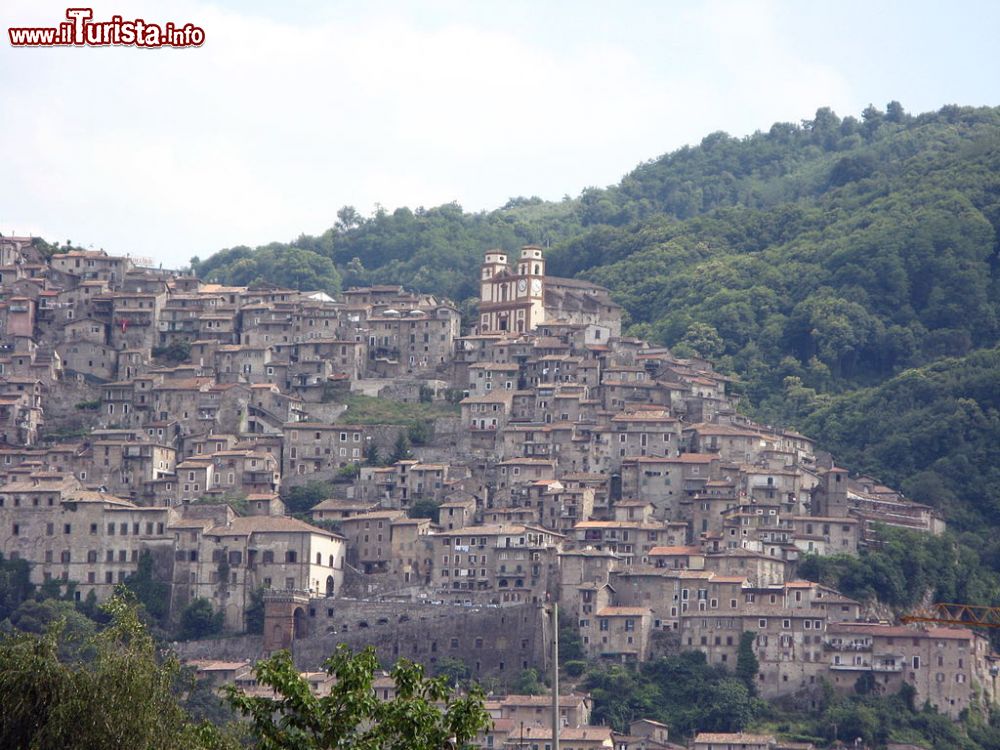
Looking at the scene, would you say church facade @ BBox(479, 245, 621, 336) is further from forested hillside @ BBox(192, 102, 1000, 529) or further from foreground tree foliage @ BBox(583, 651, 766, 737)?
foreground tree foliage @ BBox(583, 651, 766, 737)

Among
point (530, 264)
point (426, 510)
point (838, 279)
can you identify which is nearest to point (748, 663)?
point (426, 510)

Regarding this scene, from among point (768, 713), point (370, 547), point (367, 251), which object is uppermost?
point (367, 251)

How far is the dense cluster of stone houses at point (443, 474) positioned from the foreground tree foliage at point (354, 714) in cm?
4410

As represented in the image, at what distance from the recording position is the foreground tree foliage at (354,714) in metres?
30.0

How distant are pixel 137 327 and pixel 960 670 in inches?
1811

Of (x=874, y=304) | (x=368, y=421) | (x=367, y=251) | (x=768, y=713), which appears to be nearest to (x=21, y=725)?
(x=768, y=713)

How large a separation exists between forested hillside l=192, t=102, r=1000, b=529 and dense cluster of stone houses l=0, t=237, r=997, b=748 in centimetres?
482

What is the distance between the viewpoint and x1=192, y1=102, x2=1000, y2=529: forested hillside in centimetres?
10206

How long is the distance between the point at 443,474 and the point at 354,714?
6303cm

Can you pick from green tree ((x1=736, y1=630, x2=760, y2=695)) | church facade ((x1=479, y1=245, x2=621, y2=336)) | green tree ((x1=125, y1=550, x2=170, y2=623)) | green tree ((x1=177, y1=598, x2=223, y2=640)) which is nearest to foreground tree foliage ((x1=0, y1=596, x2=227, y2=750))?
green tree ((x1=736, y1=630, x2=760, y2=695))

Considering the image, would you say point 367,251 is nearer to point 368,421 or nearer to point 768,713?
point 368,421

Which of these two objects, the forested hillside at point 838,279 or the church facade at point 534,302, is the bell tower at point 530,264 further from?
the forested hillside at point 838,279

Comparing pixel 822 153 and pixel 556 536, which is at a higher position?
pixel 822 153

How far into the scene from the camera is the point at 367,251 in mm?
158250
